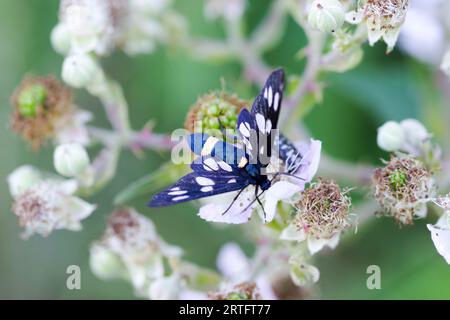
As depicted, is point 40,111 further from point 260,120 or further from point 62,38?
point 260,120

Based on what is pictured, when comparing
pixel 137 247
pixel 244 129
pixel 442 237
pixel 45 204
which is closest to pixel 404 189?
pixel 442 237

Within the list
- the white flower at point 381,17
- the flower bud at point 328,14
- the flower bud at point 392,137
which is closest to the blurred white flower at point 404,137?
the flower bud at point 392,137

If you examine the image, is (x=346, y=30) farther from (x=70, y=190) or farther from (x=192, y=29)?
(x=192, y=29)

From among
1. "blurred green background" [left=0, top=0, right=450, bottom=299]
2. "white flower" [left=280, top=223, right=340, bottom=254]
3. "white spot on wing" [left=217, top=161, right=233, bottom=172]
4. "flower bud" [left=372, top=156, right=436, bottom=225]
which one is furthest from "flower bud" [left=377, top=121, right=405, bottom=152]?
"blurred green background" [left=0, top=0, right=450, bottom=299]

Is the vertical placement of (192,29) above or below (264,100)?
above

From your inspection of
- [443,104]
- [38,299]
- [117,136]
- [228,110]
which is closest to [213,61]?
[117,136]

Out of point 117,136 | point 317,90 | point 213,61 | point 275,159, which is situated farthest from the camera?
point 213,61
